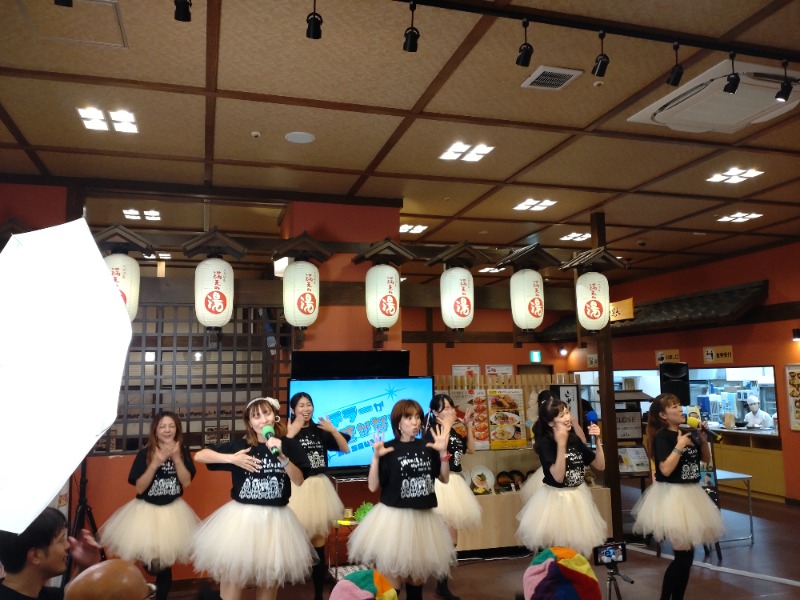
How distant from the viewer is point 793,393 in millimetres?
8695

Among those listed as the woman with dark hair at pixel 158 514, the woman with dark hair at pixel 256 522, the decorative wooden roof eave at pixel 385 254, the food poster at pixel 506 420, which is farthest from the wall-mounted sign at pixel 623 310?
the woman with dark hair at pixel 158 514

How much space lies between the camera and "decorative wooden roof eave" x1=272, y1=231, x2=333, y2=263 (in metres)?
5.65

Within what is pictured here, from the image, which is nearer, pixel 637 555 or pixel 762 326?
pixel 637 555

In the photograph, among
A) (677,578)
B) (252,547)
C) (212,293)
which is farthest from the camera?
(212,293)

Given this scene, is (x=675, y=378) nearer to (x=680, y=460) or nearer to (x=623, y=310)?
(x=623, y=310)

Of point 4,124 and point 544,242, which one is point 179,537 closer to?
point 4,124

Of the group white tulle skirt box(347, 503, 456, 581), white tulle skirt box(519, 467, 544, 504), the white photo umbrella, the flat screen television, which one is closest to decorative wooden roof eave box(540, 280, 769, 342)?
white tulle skirt box(519, 467, 544, 504)

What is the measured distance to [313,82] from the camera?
3.97 metres

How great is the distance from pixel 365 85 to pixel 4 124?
2849 mm

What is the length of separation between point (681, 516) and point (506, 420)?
2.52 metres

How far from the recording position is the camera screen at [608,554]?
3406 millimetres

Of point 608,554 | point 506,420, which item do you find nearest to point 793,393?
point 506,420

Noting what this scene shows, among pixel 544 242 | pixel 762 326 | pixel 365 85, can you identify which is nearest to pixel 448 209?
pixel 544 242

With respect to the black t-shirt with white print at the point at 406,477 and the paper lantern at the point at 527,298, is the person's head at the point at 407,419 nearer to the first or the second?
the black t-shirt with white print at the point at 406,477
